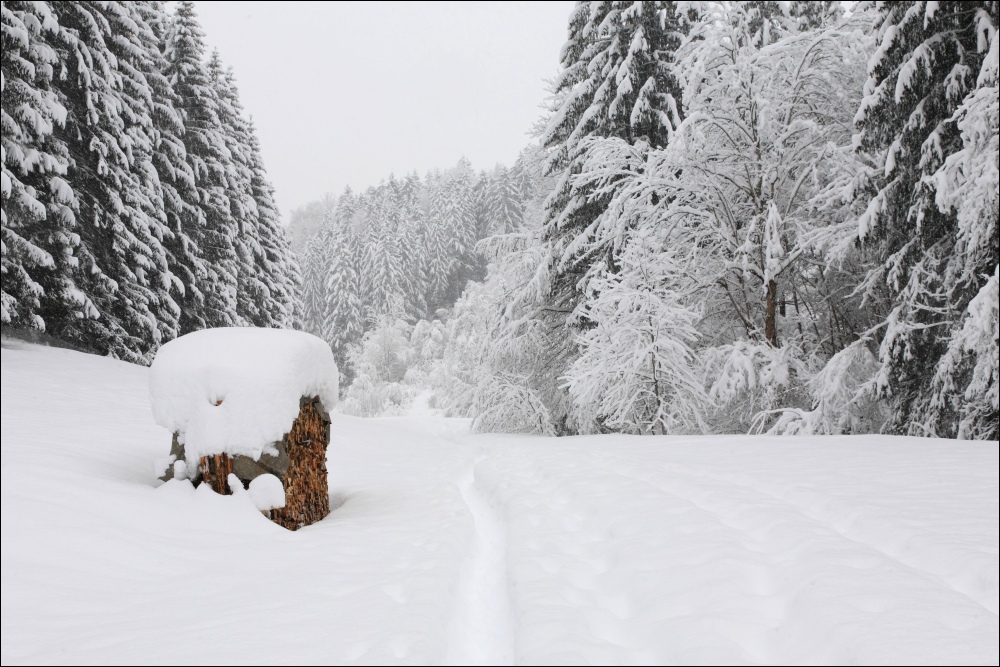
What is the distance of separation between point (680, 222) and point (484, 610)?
1029 cm

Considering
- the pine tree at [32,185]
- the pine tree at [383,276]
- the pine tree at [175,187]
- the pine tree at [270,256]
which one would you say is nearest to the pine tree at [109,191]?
the pine tree at [32,185]

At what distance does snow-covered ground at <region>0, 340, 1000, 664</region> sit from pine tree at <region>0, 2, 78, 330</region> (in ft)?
19.4

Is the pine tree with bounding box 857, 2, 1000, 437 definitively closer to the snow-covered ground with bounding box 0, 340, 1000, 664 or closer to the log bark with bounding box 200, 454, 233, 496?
the snow-covered ground with bounding box 0, 340, 1000, 664

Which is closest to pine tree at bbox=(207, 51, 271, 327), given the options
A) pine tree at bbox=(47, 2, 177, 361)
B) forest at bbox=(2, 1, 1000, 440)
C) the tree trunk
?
forest at bbox=(2, 1, 1000, 440)

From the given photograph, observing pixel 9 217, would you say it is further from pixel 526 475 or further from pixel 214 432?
pixel 526 475

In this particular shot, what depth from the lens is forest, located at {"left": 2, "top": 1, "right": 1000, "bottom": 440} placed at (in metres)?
7.80

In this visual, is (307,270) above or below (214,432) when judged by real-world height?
above

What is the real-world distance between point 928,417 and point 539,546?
6.83 meters

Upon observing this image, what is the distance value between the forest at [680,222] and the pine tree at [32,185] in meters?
0.05

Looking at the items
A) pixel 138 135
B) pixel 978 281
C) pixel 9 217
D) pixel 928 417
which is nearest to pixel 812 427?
pixel 928 417

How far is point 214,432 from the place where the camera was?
4.56 m

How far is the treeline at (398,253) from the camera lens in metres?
45.4

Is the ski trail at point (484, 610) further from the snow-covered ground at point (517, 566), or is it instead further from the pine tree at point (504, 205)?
the pine tree at point (504, 205)

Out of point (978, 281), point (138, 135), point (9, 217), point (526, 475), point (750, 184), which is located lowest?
point (526, 475)
